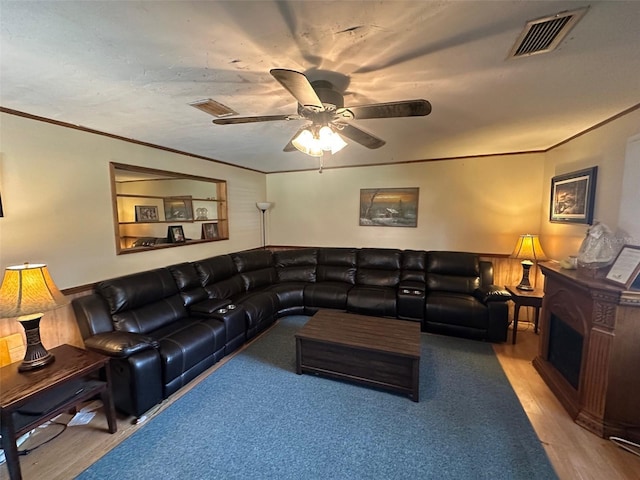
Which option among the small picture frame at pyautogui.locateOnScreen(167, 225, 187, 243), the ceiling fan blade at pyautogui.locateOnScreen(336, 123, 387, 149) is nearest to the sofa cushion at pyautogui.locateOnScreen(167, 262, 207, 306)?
the small picture frame at pyautogui.locateOnScreen(167, 225, 187, 243)

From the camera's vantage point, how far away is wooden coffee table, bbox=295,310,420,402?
235cm

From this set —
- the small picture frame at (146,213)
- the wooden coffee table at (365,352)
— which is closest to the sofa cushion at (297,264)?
the wooden coffee table at (365,352)

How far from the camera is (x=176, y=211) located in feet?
14.8

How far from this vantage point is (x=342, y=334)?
2.65m

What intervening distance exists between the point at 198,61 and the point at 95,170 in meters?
1.99

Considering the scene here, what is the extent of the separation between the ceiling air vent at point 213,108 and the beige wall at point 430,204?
9.58ft

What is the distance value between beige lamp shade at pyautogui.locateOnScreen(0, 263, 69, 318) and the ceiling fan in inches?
64.6

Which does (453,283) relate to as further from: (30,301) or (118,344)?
(30,301)

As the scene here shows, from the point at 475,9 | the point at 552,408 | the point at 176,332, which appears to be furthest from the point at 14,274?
the point at 552,408

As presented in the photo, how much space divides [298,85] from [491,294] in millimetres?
3282

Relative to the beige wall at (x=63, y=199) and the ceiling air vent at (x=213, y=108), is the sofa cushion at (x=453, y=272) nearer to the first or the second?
the ceiling air vent at (x=213, y=108)

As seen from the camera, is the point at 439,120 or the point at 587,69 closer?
the point at 587,69

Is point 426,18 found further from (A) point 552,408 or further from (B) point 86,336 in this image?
(B) point 86,336

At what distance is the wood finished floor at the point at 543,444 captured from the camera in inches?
66.2
